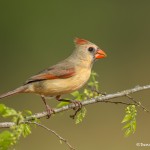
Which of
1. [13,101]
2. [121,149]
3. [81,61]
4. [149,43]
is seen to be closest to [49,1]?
[149,43]

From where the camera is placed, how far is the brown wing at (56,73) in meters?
5.71

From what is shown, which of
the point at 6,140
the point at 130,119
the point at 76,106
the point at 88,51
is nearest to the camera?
the point at 6,140

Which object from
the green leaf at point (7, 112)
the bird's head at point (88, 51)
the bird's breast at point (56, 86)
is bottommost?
the green leaf at point (7, 112)

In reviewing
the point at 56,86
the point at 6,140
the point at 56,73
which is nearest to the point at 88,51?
the point at 56,73

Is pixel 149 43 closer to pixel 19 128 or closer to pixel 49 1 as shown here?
pixel 49 1

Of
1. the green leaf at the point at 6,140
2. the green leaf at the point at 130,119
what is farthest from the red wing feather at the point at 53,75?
the green leaf at the point at 6,140

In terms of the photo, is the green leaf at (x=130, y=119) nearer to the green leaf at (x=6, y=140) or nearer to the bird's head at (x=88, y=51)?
the green leaf at (x=6, y=140)

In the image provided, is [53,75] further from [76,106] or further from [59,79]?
[76,106]

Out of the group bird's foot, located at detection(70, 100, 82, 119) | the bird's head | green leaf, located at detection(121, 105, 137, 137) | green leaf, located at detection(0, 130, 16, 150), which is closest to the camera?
green leaf, located at detection(0, 130, 16, 150)

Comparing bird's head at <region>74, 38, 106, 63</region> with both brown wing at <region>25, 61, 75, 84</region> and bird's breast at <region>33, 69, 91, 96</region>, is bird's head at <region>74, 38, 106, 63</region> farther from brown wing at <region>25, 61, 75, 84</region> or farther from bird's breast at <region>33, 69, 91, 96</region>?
bird's breast at <region>33, 69, 91, 96</region>

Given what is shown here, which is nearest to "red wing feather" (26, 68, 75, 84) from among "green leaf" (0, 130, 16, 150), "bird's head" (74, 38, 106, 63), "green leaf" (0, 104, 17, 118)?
"bird's head" (74, 38, 106, 63)

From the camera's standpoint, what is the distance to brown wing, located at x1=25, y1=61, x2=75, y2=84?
18.7 feet

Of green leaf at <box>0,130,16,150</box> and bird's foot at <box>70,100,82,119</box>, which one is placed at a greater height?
bird's foot at <box>70,100,82,119</box>

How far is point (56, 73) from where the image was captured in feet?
19.2
